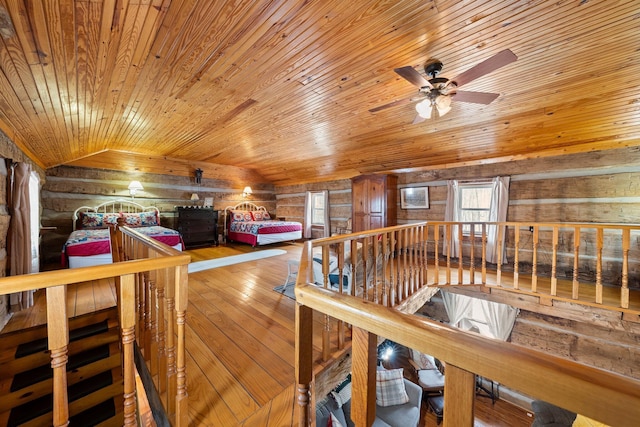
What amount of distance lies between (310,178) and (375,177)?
2.33 metres

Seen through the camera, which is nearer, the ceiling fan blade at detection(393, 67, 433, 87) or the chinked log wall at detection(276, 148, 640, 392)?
the ceiling fan blade at detection(393, 67, 433, 87)

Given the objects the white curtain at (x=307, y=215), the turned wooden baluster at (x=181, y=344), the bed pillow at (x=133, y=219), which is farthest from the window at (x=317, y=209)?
the turned wooden baluster at (x=181, y=344)

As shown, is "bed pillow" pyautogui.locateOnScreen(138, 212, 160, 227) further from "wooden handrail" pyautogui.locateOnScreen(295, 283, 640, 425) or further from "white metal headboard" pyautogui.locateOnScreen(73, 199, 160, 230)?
"wooden handrail" pyautogui.locateOnScreen(295, 283, 640, 425)

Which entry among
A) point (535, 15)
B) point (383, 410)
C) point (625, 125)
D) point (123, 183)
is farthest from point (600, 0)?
point (123, 183)

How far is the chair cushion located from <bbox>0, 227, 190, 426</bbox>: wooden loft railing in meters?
4.44

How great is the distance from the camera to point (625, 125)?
2.92m

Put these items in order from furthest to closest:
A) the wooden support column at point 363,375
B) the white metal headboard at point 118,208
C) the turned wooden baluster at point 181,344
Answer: the white metal headboard at point 118,208
the turned wooden baluster at point 181,344
the wooden support column at point 363,375

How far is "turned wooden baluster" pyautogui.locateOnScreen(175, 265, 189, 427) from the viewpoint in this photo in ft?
4.01

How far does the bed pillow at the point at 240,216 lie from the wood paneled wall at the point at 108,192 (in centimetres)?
41

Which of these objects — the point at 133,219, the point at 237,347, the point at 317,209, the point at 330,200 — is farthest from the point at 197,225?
the point at 237,347

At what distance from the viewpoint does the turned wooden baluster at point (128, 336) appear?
3.45 ft

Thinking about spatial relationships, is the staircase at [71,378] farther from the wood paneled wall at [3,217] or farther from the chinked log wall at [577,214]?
the chinked log wall at [577,214]

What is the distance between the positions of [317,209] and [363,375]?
6730mm

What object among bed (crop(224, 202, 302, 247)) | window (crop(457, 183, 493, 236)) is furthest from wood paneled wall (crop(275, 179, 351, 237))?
window (crop(457, 183, 493, 236))
